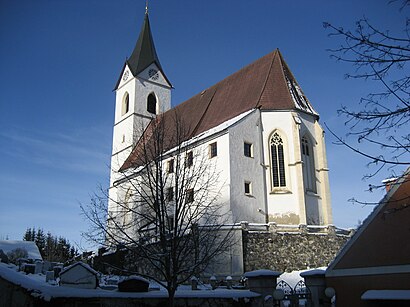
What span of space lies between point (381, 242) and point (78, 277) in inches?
357

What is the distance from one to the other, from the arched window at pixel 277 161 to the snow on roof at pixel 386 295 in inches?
570

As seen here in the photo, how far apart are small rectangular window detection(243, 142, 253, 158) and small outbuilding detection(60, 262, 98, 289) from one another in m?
12.4

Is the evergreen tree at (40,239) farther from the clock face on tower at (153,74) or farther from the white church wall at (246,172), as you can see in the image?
the white church wall at (246,172)

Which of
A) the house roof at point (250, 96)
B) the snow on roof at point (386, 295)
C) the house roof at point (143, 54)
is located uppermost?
the house roof at point (143, 54)

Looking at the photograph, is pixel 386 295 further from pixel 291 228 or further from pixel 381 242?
pixel 291 228

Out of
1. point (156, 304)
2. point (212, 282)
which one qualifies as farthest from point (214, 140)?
point (156, 304)

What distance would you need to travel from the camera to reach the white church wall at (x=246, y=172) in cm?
2166

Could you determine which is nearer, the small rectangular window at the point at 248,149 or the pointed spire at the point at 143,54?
the small rectangular window at the point at 248,149

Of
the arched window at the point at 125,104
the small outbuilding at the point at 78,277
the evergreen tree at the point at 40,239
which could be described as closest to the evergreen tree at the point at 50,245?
the evergreen tree at the point at 40,239

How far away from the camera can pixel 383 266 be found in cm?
860

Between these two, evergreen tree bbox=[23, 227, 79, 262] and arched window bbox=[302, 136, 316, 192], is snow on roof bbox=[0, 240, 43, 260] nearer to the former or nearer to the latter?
evergreen tree bbox=[23, 227, 79, 262]

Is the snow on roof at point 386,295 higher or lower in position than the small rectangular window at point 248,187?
lower

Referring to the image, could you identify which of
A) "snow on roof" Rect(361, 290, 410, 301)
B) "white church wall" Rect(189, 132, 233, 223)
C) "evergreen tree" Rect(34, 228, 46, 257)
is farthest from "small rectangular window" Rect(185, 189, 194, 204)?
"evergreen tree" Rect(34, 228, 46, 257)

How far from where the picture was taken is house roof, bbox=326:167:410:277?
8.45m
